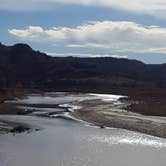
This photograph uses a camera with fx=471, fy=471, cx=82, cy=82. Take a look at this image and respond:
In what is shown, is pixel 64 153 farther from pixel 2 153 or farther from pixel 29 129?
pixel 29 129

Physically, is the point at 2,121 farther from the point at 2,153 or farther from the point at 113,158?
the point at 113,158

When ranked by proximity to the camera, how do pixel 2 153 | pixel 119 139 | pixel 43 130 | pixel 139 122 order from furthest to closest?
pixel 139 122, pixel 43 130, pixel 119 139, pixel 2 153

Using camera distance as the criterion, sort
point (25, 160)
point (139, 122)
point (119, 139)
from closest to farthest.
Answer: point (25, 160), point (119, 139), point (139, 122)

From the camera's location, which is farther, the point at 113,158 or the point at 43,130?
the point at 43,130

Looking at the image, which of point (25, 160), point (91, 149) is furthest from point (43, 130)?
point (25, 160)

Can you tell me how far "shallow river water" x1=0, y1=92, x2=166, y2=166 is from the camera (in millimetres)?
38875

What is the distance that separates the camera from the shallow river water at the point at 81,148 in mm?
38875

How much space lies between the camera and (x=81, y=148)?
45.7m

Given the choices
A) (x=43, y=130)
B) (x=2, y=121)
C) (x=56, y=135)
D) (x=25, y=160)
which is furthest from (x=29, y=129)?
(x=25, y=160)

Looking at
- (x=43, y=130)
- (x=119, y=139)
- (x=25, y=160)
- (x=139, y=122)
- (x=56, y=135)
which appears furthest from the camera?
(x=139, y=122)

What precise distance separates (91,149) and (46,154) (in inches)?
183

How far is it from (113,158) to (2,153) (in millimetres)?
10026

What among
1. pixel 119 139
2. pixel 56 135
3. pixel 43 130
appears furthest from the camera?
pixel 43 130

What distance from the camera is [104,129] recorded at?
63219 millimetres
